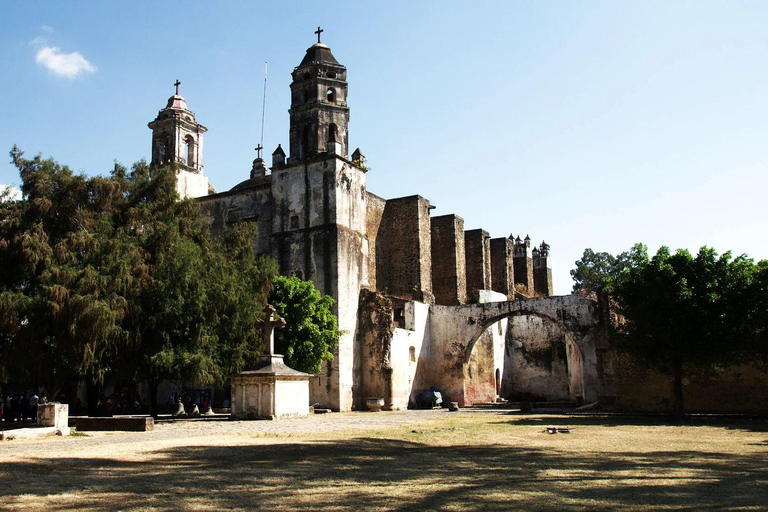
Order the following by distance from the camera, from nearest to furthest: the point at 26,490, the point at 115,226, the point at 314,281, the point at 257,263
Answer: the point at 26,490
the point at 115,226
the point at 257,263
the point at 314,281

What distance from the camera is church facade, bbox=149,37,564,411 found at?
27.8 meters

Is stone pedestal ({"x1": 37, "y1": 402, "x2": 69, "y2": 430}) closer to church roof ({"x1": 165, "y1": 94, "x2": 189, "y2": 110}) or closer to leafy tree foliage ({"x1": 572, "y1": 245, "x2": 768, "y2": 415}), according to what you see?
leafy tree foliage ({"x1": 572, "y1": 245, "x2": 768, "y2": 415})

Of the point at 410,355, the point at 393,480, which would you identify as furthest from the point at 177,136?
the point at 393,480

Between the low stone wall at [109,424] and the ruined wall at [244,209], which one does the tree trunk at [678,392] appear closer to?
the low stone wall at [109,424]

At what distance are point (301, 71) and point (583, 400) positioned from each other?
17970mm

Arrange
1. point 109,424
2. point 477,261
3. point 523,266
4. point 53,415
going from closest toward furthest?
point 53,415
point 109,424
point 477,261
point 523,266

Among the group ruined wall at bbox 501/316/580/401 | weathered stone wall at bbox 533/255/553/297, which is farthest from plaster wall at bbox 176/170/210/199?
weathered stone wall at bbox 533/255/553/297

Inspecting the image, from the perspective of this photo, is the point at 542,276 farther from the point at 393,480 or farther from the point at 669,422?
the point at 393,480

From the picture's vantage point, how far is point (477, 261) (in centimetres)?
3691

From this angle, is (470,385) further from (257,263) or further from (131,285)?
(131,285)

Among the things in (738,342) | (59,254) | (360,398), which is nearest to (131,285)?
(59,254)

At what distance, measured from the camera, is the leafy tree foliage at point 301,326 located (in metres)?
24.1

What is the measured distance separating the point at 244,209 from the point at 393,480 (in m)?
24.4

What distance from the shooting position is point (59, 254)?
59.2 feet
